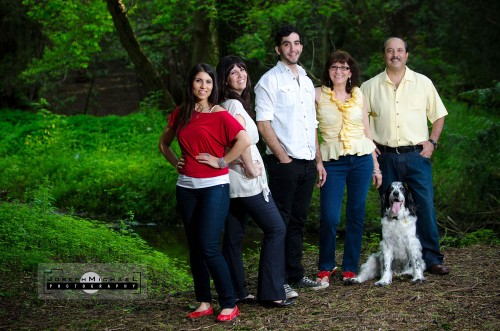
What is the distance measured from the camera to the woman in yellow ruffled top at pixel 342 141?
22.4 feet

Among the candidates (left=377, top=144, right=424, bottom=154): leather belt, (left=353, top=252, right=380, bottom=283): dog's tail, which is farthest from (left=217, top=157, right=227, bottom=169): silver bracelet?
(left=377, top=144, right=424, bottom=154): leather belt

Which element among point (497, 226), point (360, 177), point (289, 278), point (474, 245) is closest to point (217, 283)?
point (289, 278)

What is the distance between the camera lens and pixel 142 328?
5781 mm

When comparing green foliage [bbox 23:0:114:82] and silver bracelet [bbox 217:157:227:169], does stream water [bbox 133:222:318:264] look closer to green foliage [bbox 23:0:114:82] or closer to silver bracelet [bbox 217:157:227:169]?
green foliage [bbox 23:0:114:82]

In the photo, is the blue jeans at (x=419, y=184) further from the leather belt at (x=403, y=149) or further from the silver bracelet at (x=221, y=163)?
the silver bracelet at (x=221, y=163)

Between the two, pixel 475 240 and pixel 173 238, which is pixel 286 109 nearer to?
pixel 475 240

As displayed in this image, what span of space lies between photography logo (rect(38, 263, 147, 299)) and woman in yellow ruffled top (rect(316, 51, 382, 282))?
6.30 feet

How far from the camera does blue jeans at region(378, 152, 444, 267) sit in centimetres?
720

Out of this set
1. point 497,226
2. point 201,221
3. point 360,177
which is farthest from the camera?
point 497,226

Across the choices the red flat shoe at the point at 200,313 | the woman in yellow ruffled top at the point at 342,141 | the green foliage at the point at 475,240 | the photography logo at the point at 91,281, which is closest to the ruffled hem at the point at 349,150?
the woman in yellow ruffled top at the point at 342,141

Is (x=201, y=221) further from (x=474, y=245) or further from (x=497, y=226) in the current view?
(x=497, y=226)

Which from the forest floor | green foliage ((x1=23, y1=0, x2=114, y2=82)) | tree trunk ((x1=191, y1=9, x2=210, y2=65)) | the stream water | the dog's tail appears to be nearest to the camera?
the forest floor

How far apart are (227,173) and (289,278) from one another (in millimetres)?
1582

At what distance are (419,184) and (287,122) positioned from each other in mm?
1574
